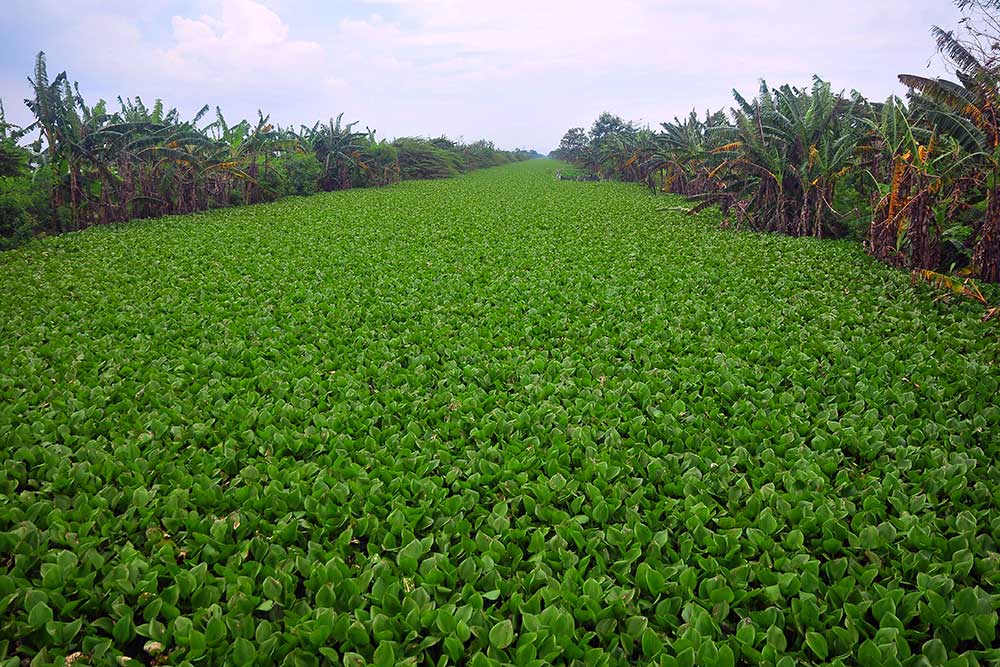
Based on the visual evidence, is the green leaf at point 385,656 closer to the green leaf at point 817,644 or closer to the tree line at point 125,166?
the green leaf at point 817,644

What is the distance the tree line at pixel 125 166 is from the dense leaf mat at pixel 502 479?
6.35m

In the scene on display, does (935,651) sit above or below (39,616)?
below

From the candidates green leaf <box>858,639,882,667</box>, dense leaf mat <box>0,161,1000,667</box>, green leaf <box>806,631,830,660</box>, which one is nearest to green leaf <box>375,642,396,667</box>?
dense leaf mat <box>0,161,1000,667</box>

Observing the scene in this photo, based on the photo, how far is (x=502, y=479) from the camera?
2779 mm

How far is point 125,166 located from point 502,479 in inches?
522

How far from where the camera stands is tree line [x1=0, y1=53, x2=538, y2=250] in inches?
404

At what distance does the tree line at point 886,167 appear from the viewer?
6.18 m

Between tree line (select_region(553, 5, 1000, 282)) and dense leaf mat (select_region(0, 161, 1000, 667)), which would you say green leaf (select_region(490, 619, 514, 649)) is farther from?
tree line (select_region(553, 5, 1000, 282))

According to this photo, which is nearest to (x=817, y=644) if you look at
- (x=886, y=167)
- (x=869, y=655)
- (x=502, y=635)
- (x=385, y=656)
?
(x=869, y=655)

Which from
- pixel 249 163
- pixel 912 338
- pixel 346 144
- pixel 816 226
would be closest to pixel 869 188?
pixel 816 226

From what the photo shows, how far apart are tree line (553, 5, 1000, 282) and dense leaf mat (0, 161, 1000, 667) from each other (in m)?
1.56

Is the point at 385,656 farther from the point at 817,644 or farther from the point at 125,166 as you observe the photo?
the point at 125,166

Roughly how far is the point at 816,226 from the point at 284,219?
33.8ft

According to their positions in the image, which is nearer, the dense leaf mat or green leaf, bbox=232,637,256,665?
green leaf, bbox=232,637,256,665
